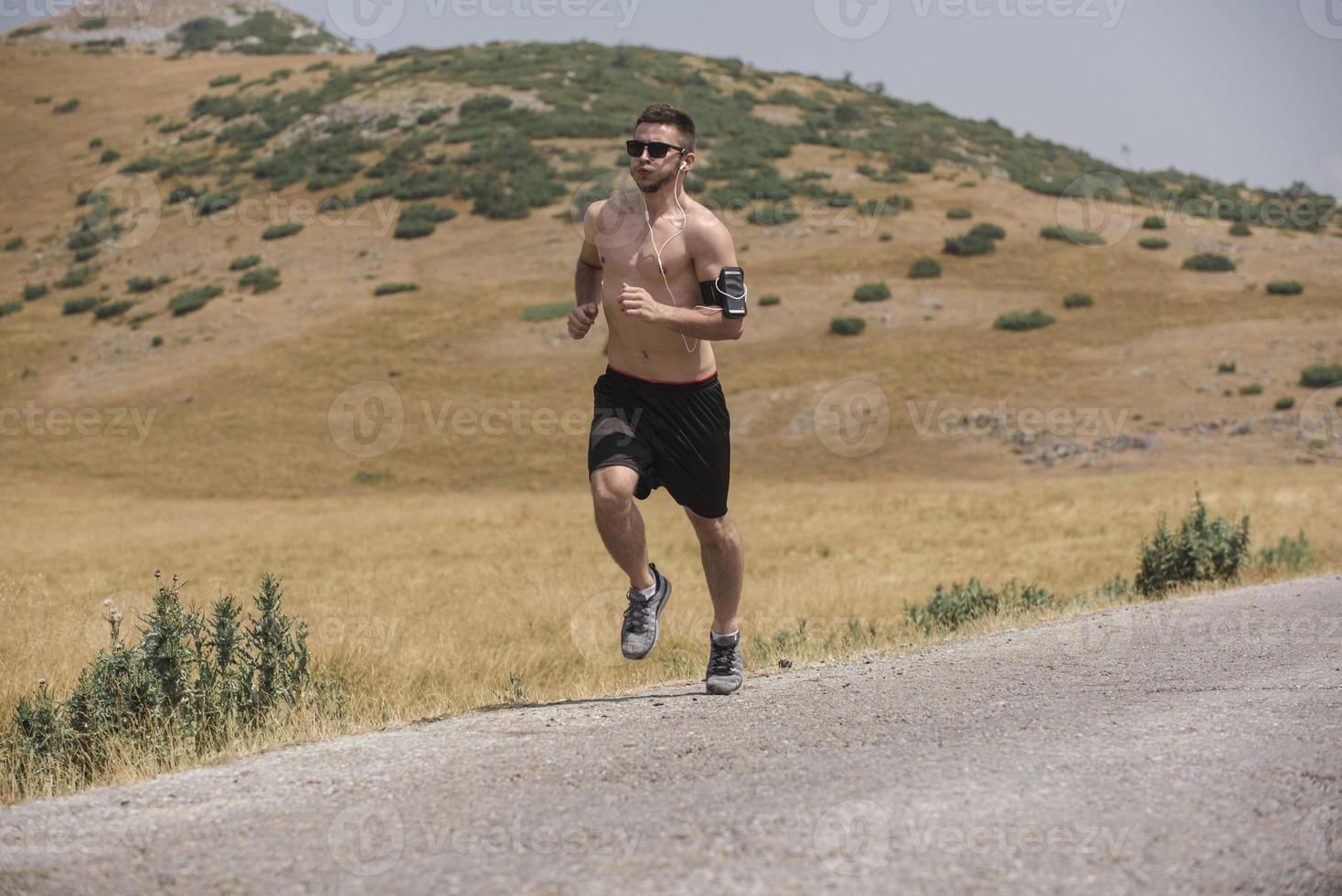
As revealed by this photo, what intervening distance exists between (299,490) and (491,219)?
88.7 feet

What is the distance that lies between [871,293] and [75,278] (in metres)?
36.3

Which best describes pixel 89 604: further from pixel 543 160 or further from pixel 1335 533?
pixel 543 160

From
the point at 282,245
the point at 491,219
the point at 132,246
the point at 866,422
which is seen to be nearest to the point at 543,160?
the point at 491,219

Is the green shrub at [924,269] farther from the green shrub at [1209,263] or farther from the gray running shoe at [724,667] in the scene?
the gray running shoe at [724,667]

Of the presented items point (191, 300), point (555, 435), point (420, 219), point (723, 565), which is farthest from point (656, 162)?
point (420, 219)

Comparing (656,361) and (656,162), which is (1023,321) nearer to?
(656,361)

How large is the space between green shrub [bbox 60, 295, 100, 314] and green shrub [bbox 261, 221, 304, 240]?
8343 mm

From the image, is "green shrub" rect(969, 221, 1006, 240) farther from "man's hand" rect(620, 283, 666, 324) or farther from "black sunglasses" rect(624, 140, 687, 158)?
"man's hand" rect(620, 283, 666, 324)

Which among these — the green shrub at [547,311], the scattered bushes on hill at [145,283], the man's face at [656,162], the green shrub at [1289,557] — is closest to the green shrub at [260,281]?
the scattered bushes on hill at [145,283]

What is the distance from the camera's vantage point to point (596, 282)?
5.98m

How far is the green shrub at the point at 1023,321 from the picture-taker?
1619 inches

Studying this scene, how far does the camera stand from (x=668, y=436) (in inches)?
224

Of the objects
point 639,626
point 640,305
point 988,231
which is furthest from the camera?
point 988,231

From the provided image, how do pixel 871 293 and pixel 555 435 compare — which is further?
pixel 871 293
